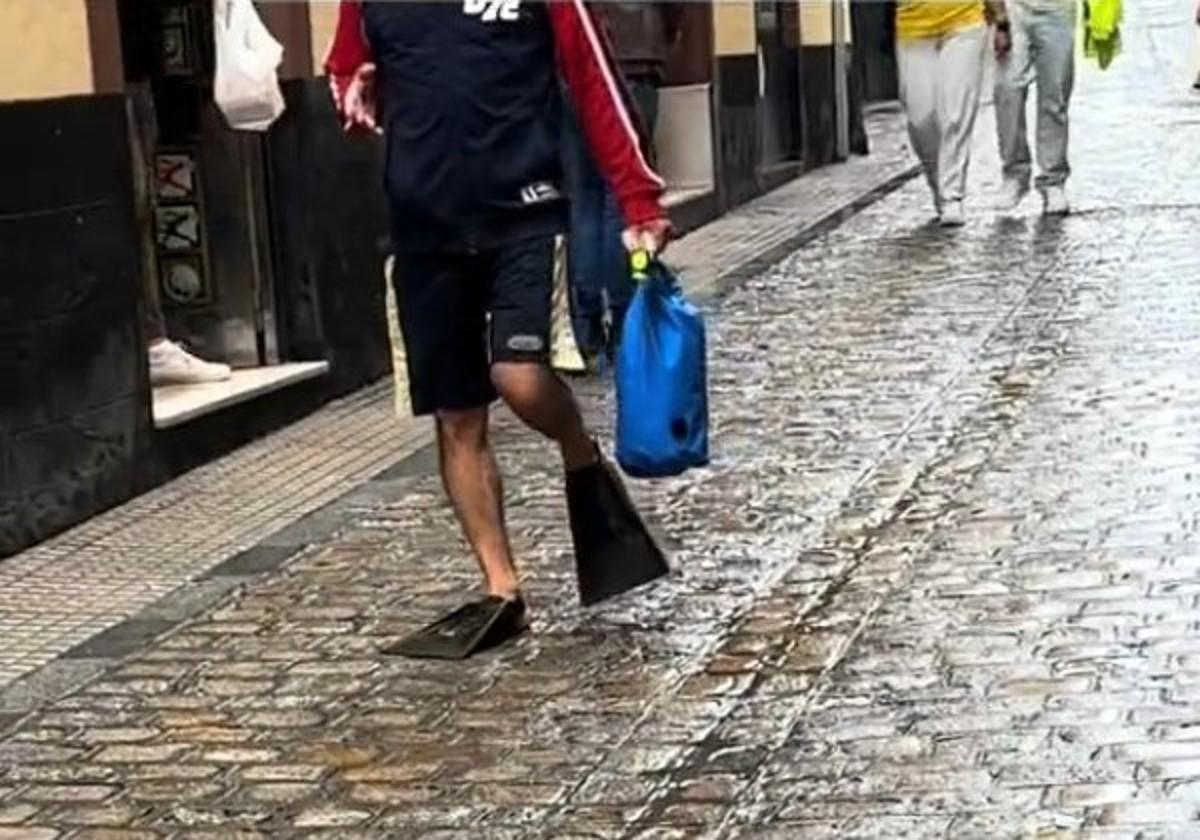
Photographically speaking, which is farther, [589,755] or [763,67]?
[763,67]

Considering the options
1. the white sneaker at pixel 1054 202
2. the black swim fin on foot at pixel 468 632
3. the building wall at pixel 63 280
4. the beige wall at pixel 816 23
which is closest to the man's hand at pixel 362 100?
the black swim fin on foot at pixel 468 632

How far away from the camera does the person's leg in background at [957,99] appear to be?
44.8 feet

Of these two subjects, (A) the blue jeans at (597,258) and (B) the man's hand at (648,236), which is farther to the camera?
(A) the blue jeans at (597,258)

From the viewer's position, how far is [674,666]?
231 inches

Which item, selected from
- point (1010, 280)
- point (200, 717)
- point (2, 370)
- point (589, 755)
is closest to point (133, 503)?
point (2, 370)

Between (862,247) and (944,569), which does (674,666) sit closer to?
(944,569)

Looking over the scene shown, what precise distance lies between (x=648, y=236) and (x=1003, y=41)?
8.49 meters

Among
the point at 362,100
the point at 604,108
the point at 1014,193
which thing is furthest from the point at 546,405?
the point at 1014,193

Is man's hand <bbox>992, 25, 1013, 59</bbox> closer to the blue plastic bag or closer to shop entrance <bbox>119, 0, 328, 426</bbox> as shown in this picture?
shop entrance <bbox>119, 0, 328, 426</bbox>

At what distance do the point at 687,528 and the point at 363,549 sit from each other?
94 centimetres

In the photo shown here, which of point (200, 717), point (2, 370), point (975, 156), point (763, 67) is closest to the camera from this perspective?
point (200, 717)

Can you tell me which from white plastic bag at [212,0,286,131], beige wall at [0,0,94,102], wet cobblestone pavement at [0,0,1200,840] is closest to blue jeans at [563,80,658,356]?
wet cobblestone pavement at [0,0,1200,840]

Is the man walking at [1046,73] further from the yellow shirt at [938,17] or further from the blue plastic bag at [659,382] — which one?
the blue plastic bag at [659,382]

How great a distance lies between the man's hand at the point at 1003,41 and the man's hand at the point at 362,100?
326 inches
